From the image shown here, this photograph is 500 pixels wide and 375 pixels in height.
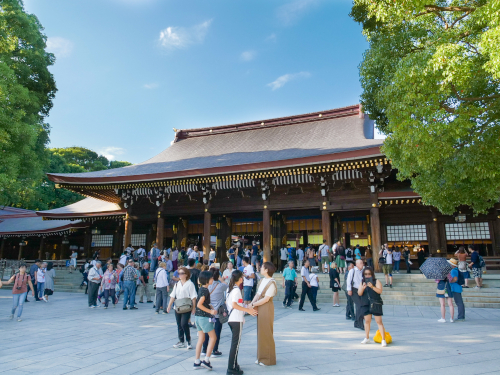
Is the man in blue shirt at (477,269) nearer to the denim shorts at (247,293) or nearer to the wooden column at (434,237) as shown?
the wooden column at (434,237)

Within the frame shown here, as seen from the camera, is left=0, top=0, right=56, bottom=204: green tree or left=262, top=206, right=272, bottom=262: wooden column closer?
left=0, top=0, right=56, bottom=204: green tree

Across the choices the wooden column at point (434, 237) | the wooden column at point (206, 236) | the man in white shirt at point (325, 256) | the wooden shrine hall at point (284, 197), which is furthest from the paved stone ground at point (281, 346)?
the wooden column at point (206, 236)

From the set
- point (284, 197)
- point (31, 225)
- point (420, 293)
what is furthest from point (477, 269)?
point (31, 225)

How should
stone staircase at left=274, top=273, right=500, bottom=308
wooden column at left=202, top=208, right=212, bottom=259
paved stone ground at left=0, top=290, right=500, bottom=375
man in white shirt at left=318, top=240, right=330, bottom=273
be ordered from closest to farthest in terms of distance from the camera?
paved stone ground at left=0, top=290, right=500, bottom=375 → stone staircase at left=274, top=273, right=500, bottom=308 → man in white shirt at left=318, top=240, right=330, bottom=273 → wooden column at left=202, top=208, right=212, bottom=259

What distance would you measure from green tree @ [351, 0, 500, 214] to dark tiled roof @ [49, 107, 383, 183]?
650 cm

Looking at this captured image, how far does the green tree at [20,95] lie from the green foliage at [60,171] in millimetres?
8506

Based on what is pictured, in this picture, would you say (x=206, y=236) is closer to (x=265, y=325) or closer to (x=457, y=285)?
(x=457, y=285)

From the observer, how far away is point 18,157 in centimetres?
1384

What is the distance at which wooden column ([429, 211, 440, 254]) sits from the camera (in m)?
15.2

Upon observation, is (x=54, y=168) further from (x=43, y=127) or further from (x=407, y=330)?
(x=407, y=330)

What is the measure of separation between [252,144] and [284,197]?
6301mm

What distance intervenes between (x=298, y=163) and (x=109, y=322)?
883 cm

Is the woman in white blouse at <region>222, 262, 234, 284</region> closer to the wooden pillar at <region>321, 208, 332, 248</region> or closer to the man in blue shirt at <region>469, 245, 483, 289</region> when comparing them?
the wooden pillar at <region>321, 208, 332, 248</region>

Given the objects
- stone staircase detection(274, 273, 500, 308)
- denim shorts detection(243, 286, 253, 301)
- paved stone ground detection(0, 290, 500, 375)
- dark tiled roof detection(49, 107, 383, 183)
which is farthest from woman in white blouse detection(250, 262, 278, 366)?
dark tiled roof detection(49, 107, 383, 183)
